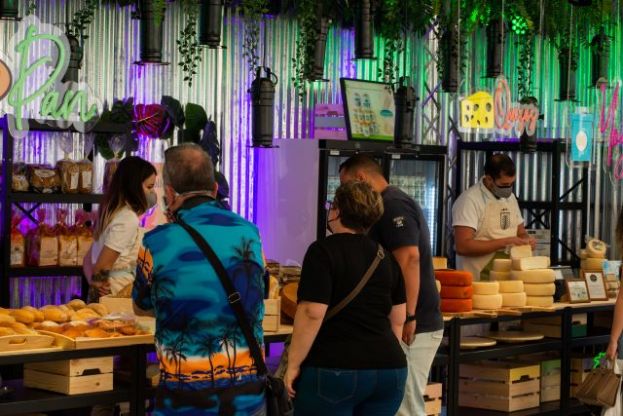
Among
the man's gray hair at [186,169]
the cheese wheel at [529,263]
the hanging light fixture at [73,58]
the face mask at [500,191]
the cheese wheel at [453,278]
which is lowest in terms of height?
the cheese wheel at [453,278]

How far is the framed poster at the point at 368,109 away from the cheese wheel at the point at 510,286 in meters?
2.10

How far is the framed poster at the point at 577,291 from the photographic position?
25.5 ft

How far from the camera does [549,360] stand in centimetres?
784

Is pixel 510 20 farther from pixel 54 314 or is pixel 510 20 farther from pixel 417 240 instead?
pixel 54 314

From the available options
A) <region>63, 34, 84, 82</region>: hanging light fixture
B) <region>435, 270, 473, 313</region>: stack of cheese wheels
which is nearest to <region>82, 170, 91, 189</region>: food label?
<region>63, 34, 84, 82</region>: hanging light fixture

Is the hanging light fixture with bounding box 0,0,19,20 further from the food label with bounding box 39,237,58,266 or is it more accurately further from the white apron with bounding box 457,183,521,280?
the white apron with bounding box 457,183,521,280

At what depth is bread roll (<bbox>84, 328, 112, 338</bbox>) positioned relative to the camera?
5054mm

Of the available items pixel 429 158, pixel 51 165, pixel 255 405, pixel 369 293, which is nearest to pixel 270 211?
pixel 429 158

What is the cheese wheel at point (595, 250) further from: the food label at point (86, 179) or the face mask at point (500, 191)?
the food label at point (86, 179)

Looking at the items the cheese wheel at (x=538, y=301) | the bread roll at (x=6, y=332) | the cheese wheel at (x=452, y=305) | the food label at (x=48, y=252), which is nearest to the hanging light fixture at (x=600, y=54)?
the cheese wheel at (x=538, y=301)

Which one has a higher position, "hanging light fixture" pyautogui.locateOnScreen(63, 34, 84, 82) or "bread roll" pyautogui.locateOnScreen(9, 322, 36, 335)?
"hanging light fixture" pyautogui.locateOnScreen(63, 34, 84, 82)

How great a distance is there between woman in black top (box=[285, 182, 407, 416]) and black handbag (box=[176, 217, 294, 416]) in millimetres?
441

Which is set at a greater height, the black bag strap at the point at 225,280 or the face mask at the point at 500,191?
the face mask at the point at 500,191

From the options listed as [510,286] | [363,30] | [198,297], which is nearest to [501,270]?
[510,286]
